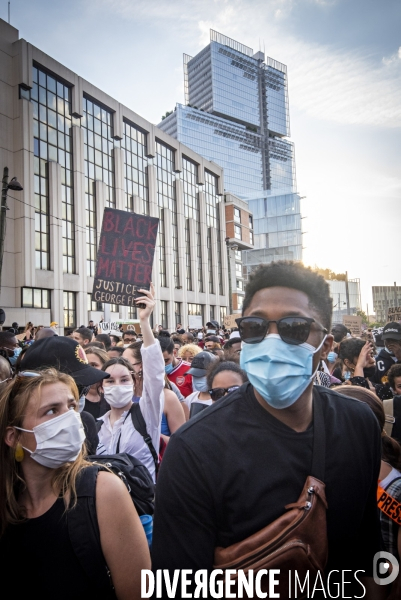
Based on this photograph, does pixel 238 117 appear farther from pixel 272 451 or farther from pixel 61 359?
pixel 272 451

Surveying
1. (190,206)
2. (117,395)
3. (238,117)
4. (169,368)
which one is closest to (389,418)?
(117,395)

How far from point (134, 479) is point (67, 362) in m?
1.32

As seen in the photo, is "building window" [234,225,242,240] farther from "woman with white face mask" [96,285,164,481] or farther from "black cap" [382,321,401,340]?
"woman with white face mask" [96,285,164,481]

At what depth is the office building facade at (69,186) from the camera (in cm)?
3228

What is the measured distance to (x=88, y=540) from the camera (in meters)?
1.85

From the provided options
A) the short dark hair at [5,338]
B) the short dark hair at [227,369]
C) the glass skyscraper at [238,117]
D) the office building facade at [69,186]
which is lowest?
the short dark hair at [227,369]

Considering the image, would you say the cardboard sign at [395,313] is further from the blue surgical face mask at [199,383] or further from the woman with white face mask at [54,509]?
the woman with white face mask at [54,509]

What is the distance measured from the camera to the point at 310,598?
156cm

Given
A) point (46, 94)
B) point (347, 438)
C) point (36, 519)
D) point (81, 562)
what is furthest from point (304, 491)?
point (46, 94)

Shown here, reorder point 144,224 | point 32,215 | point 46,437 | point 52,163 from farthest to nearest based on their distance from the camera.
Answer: point 52,163 → point 32,215 → point 144,224 → point 46,437

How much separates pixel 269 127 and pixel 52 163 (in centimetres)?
13469

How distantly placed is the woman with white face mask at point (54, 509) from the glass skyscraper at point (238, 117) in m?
122

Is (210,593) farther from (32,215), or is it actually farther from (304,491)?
(32,215)

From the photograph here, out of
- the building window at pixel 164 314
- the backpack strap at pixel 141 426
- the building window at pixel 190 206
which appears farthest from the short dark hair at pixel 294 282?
the building window at pixel 190 206
